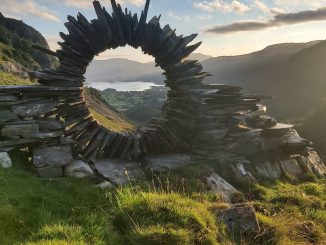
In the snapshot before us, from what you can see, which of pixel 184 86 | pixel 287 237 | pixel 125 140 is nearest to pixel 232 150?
pixel 184 86

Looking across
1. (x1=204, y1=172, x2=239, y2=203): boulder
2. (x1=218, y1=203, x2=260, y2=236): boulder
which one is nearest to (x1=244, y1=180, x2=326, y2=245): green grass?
(x1=218, y1=203, x2=260, y2=236): boulder

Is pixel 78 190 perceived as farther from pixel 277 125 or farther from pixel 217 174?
pixel 277 125

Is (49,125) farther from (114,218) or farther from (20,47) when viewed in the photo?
(20,47)

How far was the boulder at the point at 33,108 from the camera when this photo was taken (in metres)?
11.3

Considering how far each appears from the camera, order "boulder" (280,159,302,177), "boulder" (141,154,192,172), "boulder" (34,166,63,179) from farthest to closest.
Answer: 1. "boulder" (280,159,302,177)
2. "boulder" (141,154,192,172)
3. "boulder" (34,166,63,179)

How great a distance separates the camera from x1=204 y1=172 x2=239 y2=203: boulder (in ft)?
40.2

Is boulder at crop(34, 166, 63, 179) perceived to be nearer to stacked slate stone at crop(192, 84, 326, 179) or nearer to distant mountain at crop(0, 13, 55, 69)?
stacked slate stone at crop(192, 84, 326, 179)

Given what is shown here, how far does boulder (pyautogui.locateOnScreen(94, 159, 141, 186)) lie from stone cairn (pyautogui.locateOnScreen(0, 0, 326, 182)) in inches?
15.5

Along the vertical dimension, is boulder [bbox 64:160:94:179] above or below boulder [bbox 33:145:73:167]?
below

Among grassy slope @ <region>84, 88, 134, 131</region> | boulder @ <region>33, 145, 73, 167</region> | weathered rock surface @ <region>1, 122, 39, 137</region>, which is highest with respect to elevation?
weathered rock surface @ <region>1, 122, 39, 137</region>

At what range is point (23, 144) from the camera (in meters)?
11.1

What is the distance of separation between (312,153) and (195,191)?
7961 mm

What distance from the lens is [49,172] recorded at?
11.0 metres

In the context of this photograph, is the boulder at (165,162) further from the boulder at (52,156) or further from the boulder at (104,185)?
the boulder at (52,156)
